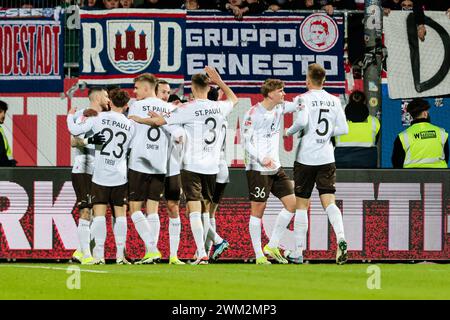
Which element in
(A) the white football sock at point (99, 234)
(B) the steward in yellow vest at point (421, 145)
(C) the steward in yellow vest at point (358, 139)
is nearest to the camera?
(A) the white football sock at point (99, 234)

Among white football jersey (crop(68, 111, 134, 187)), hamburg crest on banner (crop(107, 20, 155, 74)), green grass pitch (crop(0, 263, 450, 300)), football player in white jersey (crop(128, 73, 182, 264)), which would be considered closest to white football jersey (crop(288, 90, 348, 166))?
green grass pitch (crop(0, 263, 450, 300))

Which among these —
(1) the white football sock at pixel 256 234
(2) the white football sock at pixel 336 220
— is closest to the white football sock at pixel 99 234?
(1) the white football sock at pixel 256 234

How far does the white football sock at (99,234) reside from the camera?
14.3 meters

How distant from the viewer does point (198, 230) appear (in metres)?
14.2

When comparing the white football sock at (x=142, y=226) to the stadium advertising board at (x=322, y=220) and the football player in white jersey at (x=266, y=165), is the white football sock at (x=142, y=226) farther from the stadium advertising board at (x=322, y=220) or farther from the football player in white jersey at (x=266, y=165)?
the football player in white jersey at (x=266, y=165)

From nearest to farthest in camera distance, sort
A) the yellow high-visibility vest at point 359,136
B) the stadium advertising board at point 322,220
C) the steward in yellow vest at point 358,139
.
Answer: the stadium advertising board at point 322,220 < the steward in yellow vest at point 358,139 < the yellow high-visibility vest at point 359,136

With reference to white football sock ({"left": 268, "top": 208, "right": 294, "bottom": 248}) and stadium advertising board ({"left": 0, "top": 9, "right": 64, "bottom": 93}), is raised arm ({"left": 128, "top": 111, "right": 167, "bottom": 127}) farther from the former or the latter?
stadium advertising board ({"left": 0, "top": 9, "right": 64, "bottom": 93})

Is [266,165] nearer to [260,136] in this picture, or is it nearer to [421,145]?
[260,136]

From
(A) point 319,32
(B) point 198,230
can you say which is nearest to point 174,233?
(B) point 198,230

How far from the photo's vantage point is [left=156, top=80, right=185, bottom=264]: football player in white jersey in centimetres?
1466

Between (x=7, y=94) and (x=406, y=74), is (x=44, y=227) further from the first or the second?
(x=406, y=74)

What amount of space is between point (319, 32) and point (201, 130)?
530 cm

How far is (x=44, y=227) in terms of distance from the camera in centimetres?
1539

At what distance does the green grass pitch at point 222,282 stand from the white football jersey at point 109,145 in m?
0.95
